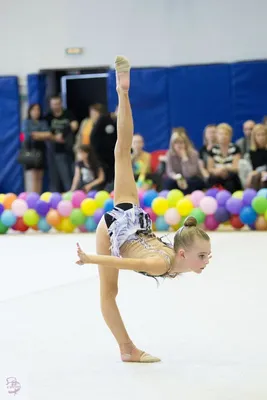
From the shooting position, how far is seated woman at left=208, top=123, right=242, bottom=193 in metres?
9.32

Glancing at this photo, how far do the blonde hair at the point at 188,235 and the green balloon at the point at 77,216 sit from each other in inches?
206

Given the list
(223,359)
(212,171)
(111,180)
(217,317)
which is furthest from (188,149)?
(223,359)

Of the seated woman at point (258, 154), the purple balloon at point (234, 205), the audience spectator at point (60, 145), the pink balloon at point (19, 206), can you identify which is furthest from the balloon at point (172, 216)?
the audience spectator at point (60, 145)

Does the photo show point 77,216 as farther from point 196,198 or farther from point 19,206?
point 196,198

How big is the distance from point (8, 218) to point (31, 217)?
29 centimetres

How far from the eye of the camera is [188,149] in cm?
940

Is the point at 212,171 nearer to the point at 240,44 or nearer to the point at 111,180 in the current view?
the point at 111,180

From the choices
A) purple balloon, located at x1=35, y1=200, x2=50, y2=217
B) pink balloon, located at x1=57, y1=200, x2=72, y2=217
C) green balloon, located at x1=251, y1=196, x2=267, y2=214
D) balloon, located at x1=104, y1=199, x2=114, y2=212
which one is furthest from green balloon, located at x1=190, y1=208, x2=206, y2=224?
purple balloon, located at x1=35, y1=200, x2=50, y2=217

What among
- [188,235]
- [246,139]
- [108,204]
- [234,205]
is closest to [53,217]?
[108,204]

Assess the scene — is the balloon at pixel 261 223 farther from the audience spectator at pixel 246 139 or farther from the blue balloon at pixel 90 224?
the audience spectator at pixel 246 139

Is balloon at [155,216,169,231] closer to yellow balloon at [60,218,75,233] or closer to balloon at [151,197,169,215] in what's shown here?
balloon at [151,197,169,215]

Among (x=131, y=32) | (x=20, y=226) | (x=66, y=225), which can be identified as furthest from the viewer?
(x=131, y=32)

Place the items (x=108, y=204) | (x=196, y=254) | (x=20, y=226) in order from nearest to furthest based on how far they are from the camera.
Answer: (x=196, y=254), (x=108, y=204), (x=20, y=226)

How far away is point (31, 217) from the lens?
8859mm
